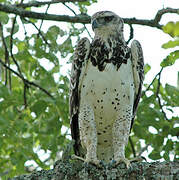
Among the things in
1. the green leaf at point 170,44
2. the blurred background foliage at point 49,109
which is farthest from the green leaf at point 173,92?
the green leaf at point 170,44

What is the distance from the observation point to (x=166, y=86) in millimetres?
5867

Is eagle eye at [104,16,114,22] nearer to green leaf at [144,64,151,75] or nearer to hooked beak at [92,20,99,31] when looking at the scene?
hooked beak at [92,20,99,31]

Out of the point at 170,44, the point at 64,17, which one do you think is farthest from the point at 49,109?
the point at 170,44

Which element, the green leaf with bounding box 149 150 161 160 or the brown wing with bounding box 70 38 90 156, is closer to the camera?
the brown wing with bounding box 70 38 90 156

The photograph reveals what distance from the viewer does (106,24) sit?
5.54 m

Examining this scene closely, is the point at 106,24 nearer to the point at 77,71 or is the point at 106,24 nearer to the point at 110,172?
the point at 77,71

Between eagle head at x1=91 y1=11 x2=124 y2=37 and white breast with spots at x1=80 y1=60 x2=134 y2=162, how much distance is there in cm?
56

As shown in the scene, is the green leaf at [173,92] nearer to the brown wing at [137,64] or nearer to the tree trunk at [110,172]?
the brown wing at [137,64]

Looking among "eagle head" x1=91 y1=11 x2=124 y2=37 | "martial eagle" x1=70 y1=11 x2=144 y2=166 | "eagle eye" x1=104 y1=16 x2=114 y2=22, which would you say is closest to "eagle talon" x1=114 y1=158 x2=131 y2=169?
"martial eagle" x1=70 y1=11 x2=144 y2=166

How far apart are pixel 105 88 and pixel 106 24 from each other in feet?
3.36

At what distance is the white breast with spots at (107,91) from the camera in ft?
16.5

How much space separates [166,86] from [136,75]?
80cm

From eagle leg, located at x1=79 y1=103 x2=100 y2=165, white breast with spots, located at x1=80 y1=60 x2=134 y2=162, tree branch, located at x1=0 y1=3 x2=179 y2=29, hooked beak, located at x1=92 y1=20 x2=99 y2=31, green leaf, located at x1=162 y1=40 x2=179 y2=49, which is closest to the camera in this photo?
green leaf, located at x1=162 y1=40 x2=179 y2=49

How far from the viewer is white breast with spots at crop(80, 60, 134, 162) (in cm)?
503
